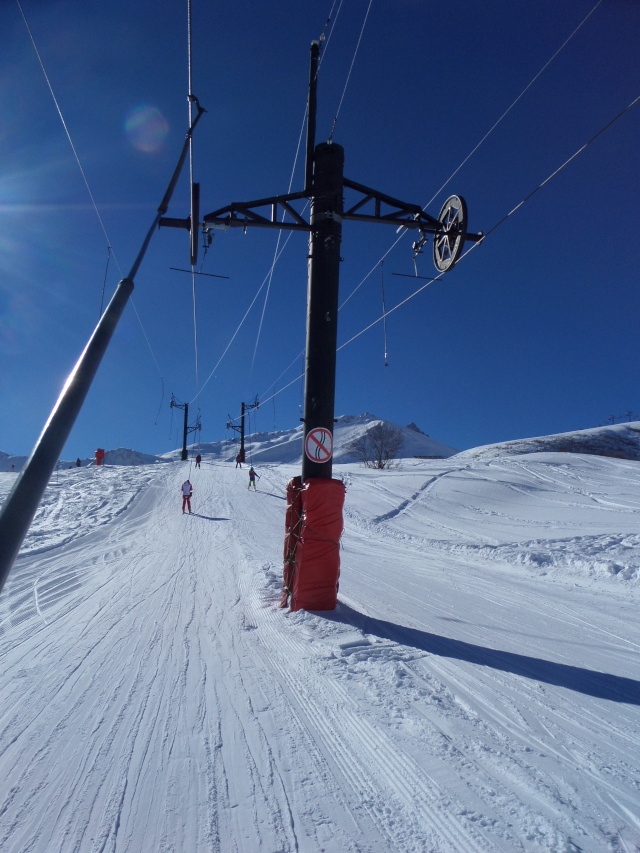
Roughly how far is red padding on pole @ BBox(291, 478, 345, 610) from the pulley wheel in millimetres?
4216

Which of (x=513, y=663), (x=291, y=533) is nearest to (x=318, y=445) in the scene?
(x=291, y=533)

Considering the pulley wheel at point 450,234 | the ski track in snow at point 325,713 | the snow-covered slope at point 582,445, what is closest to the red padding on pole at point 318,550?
the ski track in snow at point 325,713

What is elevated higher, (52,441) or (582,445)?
(582,445)

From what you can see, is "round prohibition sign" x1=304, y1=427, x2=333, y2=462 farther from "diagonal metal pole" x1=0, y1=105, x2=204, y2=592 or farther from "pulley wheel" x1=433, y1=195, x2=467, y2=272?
"diagonal metal pole" x1=0, y1=105, x2=204, y2=592

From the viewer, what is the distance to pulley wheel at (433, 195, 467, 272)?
25.0 feet

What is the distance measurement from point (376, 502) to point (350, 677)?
21.1 m

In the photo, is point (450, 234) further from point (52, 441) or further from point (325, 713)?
point (52, 441)

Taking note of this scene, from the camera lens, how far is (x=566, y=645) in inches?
209

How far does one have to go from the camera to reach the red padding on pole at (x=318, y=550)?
6516 millimetres

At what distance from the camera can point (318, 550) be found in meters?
6.60

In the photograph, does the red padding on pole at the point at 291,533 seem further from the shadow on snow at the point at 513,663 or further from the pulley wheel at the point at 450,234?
the pulley wheel at the point at 450,234

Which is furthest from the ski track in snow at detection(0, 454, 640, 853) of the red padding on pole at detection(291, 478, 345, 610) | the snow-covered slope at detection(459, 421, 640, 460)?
the snow-covered slope at detection(459, 421, 640, 460)

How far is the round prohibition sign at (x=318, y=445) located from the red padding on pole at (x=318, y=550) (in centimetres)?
39

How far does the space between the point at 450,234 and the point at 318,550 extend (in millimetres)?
5420
